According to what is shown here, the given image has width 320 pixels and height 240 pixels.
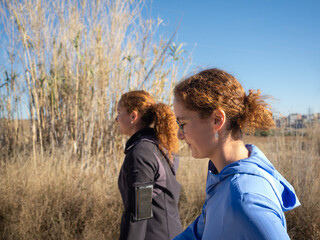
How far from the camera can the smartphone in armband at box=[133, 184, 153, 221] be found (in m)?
1.41

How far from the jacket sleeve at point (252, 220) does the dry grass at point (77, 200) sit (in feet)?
6.91

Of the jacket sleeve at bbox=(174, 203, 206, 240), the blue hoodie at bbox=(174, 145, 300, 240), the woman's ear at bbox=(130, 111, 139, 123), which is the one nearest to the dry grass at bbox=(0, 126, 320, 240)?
the woman's ear at bbox=(130, 111, 139, 123)

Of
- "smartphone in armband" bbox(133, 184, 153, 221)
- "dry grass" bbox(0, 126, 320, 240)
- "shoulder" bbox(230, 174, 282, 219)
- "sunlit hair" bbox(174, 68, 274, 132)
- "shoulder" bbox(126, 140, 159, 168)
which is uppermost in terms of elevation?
"sunlit hair" bbox(174, 68, 274, 132)

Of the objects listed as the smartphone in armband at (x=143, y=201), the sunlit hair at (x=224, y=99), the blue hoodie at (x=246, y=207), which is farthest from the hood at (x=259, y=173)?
the smartphone in armband at (x=143, y=201)

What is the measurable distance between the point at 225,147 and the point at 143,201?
72cm

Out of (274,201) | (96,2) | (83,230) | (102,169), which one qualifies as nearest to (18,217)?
(83,230)

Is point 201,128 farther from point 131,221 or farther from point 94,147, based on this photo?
point 94,147

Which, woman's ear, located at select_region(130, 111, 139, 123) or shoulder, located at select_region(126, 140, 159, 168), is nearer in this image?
shoulder, located at select_region(126, 140, 159, 168)

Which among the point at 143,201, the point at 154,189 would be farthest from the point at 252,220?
the point at 154,189

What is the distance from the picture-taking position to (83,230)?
254 cm

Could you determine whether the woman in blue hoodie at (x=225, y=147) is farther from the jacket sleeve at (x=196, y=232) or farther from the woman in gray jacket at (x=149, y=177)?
the woman in gray jacket at (x=149, y=177)

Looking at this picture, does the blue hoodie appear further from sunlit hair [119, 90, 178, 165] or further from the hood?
sunlit hair [119, 90, 178, 165]

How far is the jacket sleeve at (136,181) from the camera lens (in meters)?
1.41

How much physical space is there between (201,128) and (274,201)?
0.36 metres
